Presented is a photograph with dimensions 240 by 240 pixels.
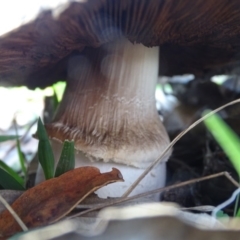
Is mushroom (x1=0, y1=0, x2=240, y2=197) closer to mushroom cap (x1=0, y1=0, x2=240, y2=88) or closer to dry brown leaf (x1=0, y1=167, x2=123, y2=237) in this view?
mushroom cap (x1=0, y1=0, x2=240, y2=88)

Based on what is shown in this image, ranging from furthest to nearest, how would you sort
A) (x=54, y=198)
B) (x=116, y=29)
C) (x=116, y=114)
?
(x=116, y=114) < (x=116, y=29) < (x=54, y=198)

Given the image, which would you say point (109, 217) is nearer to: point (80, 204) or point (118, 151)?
point (80, 204)

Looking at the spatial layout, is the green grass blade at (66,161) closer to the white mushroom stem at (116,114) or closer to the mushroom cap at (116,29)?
the white mushroom stem at (116,114)

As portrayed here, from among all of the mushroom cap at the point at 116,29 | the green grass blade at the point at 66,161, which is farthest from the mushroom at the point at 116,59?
the green grass blade at the point at 66,161

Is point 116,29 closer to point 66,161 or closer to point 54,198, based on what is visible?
point 66,161

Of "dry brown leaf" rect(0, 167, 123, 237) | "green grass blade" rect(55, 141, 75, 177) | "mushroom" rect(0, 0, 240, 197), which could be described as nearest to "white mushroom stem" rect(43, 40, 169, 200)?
"mushroom" rect(0, 0, 240, 197)

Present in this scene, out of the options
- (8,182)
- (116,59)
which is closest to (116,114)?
(116,59)

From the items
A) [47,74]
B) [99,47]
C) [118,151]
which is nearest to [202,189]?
[118,151]
